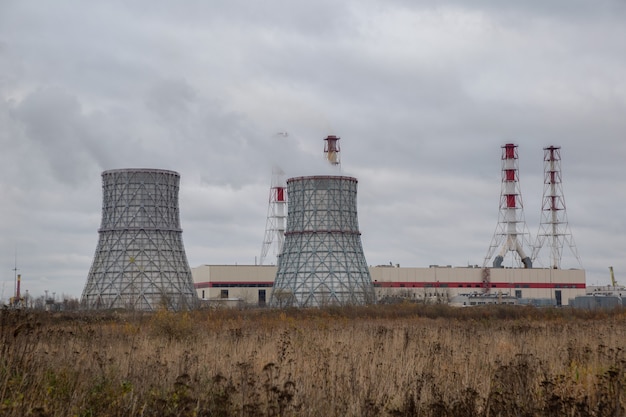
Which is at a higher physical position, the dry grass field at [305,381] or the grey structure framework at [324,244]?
the grey structure framework at [324,244]

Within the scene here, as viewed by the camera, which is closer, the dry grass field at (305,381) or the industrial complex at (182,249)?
the dry grass field at (305,381)

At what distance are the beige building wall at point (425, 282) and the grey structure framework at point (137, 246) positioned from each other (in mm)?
26715

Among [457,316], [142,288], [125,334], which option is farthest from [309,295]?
[125,334]

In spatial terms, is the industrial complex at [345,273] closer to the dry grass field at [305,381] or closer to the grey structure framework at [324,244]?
the grey structure framework at [324,244]

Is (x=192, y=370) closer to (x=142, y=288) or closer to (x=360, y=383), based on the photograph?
(x=360, y=383)

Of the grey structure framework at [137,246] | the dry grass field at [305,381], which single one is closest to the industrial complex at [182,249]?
the grey structure framework at [137,246]

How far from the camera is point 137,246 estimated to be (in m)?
50.5

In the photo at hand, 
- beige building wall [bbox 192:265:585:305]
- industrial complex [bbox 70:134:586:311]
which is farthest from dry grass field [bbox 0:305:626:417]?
beige building wall [bbox 192:265:585:305]

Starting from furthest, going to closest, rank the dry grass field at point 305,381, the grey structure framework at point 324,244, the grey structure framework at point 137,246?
the grey structure framework at point 324,244, the grey structure framework at point 137,246, the dry grass field at point 305,381

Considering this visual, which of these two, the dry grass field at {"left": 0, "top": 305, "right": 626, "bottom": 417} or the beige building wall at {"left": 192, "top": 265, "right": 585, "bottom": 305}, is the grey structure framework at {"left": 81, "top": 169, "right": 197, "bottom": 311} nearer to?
the beige building wall at {"left": 192, "top": 265, "right": 585, "bottom": 305}

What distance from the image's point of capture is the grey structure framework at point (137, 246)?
50.1 metres

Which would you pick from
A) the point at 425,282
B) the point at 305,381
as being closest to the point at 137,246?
the point at 425,282

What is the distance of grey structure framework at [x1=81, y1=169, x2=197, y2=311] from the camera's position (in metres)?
50.1

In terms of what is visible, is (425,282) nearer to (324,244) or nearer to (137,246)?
(324,244)
